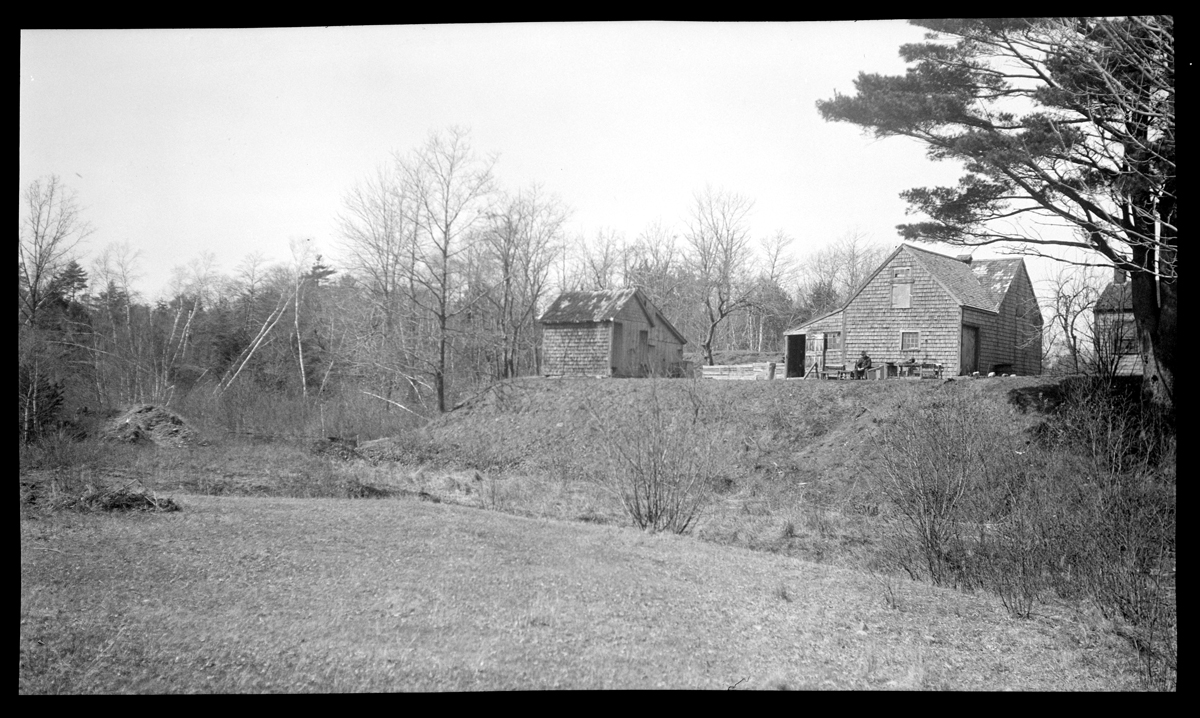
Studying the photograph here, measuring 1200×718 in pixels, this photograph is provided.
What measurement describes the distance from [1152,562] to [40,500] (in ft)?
52.7

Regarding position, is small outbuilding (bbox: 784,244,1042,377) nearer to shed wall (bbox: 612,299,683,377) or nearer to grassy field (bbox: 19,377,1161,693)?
shed wall (bbox: 612,299,683,377)

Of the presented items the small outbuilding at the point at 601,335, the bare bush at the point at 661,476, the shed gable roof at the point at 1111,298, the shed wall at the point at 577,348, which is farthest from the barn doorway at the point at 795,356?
the bare bush at the point at 661,476

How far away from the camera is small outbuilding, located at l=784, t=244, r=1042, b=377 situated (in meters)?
26.5

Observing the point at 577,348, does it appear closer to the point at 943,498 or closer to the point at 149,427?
the point at 149,427

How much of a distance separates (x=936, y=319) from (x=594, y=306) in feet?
46.5

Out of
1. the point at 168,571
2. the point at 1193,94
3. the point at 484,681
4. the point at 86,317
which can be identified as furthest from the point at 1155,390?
the point at 86,317

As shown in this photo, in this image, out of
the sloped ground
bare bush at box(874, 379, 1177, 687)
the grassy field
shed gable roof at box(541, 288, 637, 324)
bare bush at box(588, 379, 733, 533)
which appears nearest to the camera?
the grassy field

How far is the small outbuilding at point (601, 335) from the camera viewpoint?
32.4m

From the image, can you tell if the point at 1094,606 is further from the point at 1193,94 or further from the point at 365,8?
the point at 365,8

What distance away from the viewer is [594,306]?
110ft

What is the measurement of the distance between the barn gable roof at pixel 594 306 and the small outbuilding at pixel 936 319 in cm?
710

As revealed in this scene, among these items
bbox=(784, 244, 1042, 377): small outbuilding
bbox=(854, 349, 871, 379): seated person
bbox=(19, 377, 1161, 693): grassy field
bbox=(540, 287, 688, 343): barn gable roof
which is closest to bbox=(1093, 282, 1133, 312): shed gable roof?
bbox=(784, 244, 1042, 377): small outbuilding

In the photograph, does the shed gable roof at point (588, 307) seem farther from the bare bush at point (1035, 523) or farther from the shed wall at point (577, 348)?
the bare bush at point (1035, 523)

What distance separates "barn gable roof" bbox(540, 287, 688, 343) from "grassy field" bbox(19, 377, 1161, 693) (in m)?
17.1
